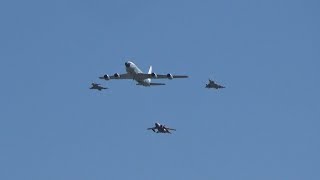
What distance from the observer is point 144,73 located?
197m

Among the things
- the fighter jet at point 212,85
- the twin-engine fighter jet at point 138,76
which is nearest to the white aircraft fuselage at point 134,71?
the twin-engine fighter jet at point 138,76

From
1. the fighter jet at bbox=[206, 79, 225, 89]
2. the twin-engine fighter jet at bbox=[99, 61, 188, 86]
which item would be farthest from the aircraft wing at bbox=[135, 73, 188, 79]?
the fighter jet at bbox=[206, 79, 225, 89]

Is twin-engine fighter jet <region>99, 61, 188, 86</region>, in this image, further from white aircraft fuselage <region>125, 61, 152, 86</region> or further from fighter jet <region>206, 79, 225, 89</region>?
fighter jet <region>206, 79, 225, 89</region>

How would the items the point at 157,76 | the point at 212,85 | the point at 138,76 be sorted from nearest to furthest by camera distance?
the point at 212,85 → the point at 157,76 → the point at 138,76

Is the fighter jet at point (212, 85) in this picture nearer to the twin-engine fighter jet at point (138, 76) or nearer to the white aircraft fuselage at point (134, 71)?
the twin-engine fighter jet at point (138, 76)

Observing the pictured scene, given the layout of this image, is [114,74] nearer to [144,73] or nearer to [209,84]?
[144,73]

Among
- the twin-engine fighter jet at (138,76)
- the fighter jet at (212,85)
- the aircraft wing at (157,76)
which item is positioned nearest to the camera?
the fighter jet at (212,85)

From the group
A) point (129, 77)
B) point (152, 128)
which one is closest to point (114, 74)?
point (129, 77)

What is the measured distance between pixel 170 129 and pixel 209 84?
15866 millimetres

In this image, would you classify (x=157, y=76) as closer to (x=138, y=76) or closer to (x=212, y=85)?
(x=138, y=76)

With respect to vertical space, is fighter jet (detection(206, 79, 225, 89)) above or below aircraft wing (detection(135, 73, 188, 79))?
below

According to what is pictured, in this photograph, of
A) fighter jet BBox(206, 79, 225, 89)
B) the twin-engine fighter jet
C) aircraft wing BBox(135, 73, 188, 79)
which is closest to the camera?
fighter jet BBox(206, 79, 225, 89)

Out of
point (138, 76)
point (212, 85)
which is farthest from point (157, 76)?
point (212, 85)

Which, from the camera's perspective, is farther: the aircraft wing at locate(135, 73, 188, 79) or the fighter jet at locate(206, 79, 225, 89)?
the aircraft wing at locate(135, 73, 188, 79)
